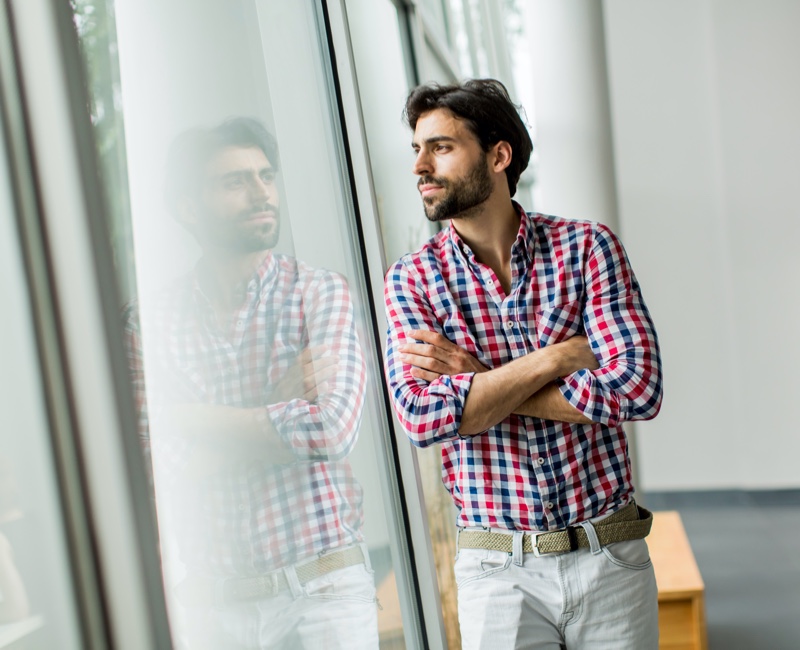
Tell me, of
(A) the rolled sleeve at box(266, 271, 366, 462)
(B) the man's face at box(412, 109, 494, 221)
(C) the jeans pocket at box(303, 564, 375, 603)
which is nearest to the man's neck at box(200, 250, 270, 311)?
(A) the rolled sleeve at box(266, 271, 366, 462)

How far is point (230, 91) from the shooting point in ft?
4.97

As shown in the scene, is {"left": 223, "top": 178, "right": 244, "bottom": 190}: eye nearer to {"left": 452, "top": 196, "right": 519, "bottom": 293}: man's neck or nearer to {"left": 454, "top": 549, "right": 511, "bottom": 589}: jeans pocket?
{"left": 452, "top": 196, "right": 519, "bottom": 293}: man's neck

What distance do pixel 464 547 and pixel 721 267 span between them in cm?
521

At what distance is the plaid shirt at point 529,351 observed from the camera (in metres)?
1.64

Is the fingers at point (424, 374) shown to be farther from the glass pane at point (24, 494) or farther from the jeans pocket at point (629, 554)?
the glass pane at point (24, 494)

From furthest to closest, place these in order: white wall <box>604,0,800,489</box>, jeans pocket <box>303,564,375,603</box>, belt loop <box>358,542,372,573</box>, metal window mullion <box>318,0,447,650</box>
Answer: white wall <box>604,0,800,489</box> < metal window mullion <box>318,0,447,650</box> < belt loop <box>358,542,372,573</box> < jeans pocket <box>303,564,375,603</box>

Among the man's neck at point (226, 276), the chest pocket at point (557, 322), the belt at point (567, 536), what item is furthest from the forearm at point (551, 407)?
the man's neck at point (226, 276)

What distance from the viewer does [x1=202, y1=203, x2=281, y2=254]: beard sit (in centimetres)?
141

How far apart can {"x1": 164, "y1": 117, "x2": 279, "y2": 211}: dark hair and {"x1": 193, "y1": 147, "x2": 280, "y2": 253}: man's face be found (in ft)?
0.05

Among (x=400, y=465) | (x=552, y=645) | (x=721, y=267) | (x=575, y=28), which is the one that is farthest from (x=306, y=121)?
(x=721, y=267)

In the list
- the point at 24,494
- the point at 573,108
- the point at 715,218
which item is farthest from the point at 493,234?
the point at 715,218

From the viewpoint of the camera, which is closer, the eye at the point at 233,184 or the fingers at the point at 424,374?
the eye at the point at 233,184

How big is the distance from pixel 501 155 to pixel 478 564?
2.91ft

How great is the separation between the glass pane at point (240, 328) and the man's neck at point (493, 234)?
337mm
